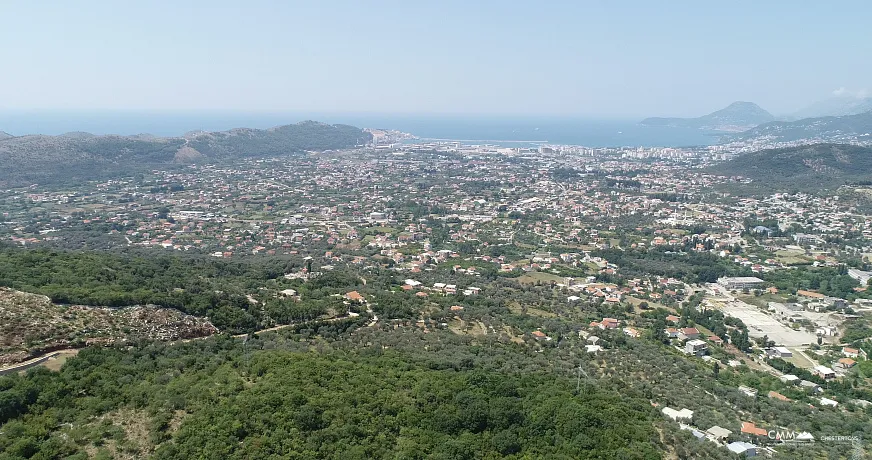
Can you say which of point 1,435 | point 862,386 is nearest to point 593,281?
point 862,386

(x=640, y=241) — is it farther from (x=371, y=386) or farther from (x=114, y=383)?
(x=114, y=383)

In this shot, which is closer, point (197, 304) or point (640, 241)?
point (197, 304)

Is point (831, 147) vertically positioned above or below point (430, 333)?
above

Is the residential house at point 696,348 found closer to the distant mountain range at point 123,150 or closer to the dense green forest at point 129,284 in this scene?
the dense green forest at point 129,284

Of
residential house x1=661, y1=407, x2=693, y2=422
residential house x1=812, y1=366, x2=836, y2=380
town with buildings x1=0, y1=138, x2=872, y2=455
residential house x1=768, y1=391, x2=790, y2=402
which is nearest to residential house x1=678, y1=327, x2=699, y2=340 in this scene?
town with buildings x1=0, y1=138, x2=872, y2=455

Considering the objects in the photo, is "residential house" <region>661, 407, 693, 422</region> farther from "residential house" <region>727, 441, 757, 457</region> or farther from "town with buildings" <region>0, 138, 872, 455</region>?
"residential house" <region>727, 441, 757, 457</region>

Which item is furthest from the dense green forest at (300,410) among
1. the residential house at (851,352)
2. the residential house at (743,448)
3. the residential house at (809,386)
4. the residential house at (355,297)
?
the residential house at (851,352)

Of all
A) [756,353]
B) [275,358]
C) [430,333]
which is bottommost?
[756,353]

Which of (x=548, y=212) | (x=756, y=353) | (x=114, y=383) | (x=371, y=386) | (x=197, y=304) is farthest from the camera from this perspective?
(x=548, y=212)
